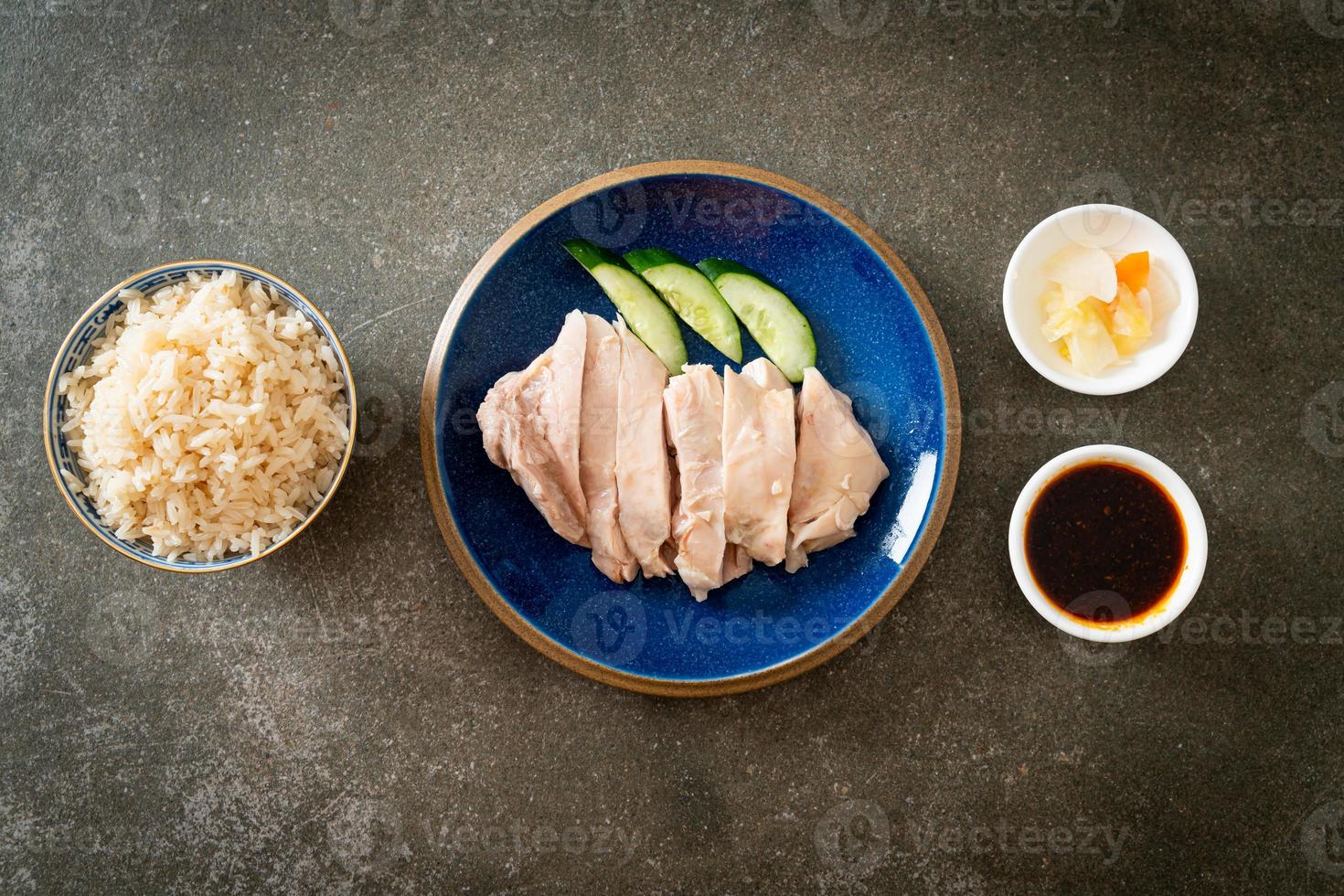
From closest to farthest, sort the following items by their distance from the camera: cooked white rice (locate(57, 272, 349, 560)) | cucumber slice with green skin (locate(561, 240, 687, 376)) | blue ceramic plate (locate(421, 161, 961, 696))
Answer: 1. cooked white rice (locate(57, 272, 349, 560))
2. blue ceramic plate (locate(421, 161, 961, 696))
3. cucumber slice with green skin (locate(561, 240, 687, 376))

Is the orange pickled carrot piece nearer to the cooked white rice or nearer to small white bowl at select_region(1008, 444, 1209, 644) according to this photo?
small white bowl at select_region(1008, 444, 1209, 644)

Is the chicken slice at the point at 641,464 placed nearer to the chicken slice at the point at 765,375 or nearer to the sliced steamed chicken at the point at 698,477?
the sliced steamed chicken at the point at 698,477

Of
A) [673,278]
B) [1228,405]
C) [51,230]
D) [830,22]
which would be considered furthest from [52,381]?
[1228,405]

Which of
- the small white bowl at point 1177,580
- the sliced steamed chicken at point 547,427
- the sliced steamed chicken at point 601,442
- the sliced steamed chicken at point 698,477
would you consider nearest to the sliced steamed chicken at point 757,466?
the sliced steamed chicken at point 698,477

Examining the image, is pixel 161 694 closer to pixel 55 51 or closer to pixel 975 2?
pixel 55 51

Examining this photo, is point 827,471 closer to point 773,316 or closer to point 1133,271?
point 773,316

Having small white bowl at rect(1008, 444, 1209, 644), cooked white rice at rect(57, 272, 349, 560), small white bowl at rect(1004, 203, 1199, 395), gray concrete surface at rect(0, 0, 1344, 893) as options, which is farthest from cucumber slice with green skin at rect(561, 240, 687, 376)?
small white bowl at rect(1008, 444, 1209, 644)

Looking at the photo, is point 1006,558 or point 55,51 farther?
point 55,51
